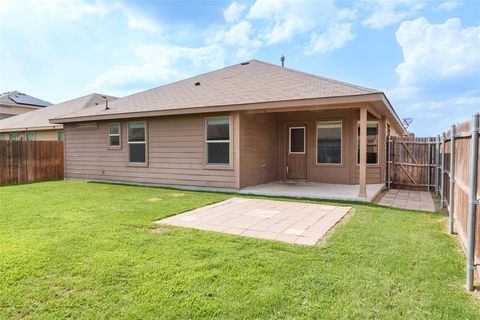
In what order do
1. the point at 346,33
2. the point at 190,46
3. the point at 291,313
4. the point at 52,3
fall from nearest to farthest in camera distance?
the point at 291,313
the point at 52,3
the point at 346,33
the point at 190,46

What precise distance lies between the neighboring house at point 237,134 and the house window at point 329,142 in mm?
31

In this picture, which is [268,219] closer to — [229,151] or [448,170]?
[229,151]

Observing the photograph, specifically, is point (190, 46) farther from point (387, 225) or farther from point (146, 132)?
point (387, 225)

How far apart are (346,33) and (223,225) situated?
999 cm

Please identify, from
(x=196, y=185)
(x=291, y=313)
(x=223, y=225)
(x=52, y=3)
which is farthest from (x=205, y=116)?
(x=291, y=313)

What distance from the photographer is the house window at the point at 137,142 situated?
10.2m

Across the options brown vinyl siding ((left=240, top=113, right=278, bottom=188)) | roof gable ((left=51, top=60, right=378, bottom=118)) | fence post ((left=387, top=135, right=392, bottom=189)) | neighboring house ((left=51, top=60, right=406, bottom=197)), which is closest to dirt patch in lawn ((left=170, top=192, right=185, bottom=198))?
neighboring house ((left=51, top=60, right=406, bottom=197))

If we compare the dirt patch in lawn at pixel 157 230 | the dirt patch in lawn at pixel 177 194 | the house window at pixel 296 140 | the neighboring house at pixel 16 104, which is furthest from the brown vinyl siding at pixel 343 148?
the neighboring house at pixel 16 104

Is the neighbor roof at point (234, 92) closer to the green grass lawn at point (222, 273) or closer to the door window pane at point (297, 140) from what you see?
the door window pane at point (297, 140)

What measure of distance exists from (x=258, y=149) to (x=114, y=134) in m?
5.30

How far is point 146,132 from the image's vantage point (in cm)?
1009

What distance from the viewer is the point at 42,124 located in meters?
16.7

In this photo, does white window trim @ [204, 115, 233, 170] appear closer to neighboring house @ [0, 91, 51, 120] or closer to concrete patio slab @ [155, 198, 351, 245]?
concrete patio slab @ [155, 198, 351, 245]

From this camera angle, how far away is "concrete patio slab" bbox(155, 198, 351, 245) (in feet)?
14.5
